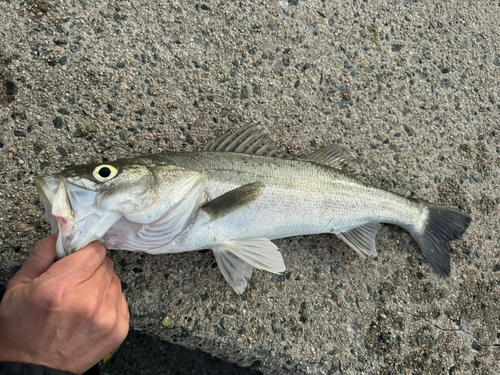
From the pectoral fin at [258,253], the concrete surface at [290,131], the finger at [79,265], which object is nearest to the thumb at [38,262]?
the finger at [79,265]

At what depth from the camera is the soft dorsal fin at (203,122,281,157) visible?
89.0 inches

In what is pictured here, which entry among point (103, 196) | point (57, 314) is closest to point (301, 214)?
point (103, 196)

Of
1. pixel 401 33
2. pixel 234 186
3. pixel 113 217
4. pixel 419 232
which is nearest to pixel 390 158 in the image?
pixel 419 232

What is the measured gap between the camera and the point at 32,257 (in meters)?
1.65

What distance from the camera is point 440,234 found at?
2.64 m

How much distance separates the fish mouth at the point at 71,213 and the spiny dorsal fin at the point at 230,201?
60cm

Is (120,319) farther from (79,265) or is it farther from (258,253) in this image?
(258,253)

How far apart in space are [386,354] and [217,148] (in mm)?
2071

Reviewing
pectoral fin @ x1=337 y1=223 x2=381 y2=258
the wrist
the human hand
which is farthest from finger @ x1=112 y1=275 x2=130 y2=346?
pectoral fin @ x1=337 y1=223 x2=381 y2=258

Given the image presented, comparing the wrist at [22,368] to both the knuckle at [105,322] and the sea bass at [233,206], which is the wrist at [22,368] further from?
the sea bass at [233,206]

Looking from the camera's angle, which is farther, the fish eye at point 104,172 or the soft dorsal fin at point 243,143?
the soft dorsal fin at point 243,143

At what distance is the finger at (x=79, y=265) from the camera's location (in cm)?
153

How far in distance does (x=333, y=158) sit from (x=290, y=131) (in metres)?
0.43

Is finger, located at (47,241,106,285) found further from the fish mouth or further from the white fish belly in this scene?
the white fish belly
